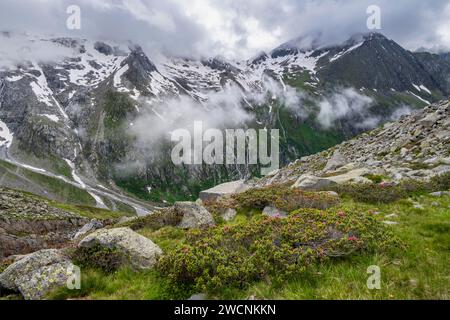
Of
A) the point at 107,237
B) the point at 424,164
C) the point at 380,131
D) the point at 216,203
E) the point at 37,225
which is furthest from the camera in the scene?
the point at 37,225

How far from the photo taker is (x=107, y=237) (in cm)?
1189

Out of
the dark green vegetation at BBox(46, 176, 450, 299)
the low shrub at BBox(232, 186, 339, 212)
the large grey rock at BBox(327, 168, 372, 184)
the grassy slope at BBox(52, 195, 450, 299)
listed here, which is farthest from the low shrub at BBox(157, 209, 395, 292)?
the large grey rock at BBox(327, 168, 372, 184)

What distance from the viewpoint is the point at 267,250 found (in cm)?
981

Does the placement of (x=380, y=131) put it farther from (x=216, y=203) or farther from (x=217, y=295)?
(x=217, y=295)

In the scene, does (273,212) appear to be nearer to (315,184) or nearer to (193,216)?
(193,216)

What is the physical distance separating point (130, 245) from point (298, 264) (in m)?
5.48

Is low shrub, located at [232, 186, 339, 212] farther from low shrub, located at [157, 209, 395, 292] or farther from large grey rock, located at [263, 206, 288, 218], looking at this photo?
low shrub, located at [157, 209, 395, 292]

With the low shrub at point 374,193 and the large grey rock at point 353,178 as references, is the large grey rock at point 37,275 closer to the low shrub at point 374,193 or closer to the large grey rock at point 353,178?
the low shrub at point 374,193

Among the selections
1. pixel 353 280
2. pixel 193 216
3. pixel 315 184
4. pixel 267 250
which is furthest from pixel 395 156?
pixel 353 280

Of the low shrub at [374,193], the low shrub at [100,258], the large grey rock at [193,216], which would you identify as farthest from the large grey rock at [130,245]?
the low shrub at [374,193]

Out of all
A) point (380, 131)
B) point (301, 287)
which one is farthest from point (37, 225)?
point (301, 287)

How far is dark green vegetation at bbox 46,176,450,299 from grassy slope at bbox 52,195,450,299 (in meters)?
0.02

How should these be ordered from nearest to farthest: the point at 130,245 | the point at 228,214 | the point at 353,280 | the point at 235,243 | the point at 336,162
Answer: the point at 353,280
the point at 235,243
the point at 130,245
the point at 228,214
the point at 336,162

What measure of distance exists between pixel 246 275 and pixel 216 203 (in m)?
12.5
